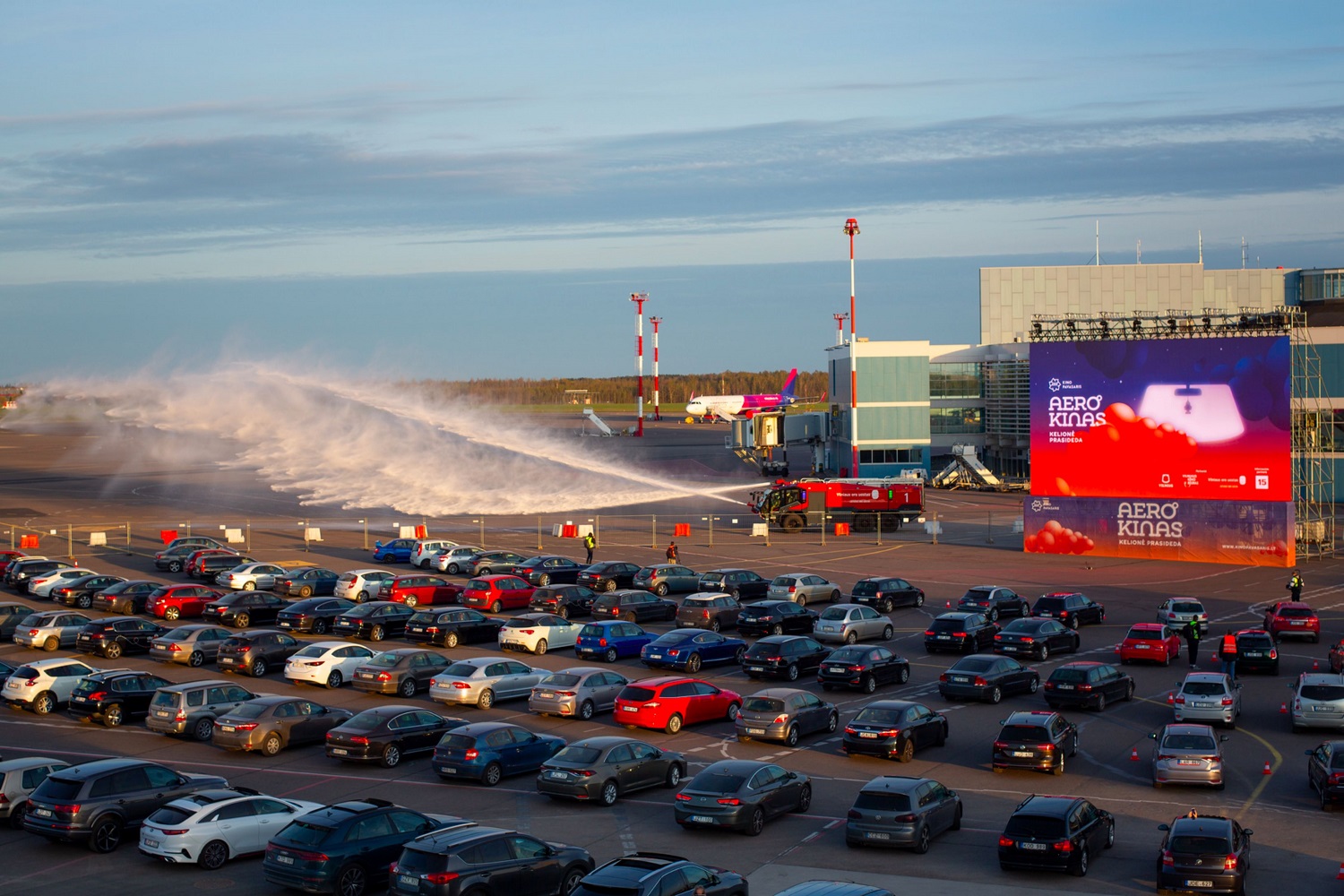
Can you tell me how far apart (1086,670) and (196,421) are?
251 ft

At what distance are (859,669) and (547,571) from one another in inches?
758

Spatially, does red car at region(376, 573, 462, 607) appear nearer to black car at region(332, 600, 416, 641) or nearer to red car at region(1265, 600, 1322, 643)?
black car at region(332, 600, 416, 641)

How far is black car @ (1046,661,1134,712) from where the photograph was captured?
94.4 feet

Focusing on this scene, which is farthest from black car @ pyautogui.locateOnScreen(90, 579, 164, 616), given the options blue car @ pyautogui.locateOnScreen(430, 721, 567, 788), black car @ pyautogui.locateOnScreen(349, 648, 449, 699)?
blue car @ pyautogui.locateOnScreen(430, 721, 567, 788)

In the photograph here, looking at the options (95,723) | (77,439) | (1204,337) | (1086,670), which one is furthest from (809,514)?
(77,439)

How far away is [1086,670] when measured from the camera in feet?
95.5

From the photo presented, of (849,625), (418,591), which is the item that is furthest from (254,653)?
(849,625)

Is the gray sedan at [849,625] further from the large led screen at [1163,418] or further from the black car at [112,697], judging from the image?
the large led screen at [1163,418]

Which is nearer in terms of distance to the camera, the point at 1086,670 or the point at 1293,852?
the point at 1293,852

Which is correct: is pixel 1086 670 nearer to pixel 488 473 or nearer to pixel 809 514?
pixel 809 514

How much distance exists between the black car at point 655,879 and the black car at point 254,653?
1963cm

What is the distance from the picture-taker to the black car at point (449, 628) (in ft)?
119

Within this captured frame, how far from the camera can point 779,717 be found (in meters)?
25.8

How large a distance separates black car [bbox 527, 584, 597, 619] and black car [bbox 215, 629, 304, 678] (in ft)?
33.1
